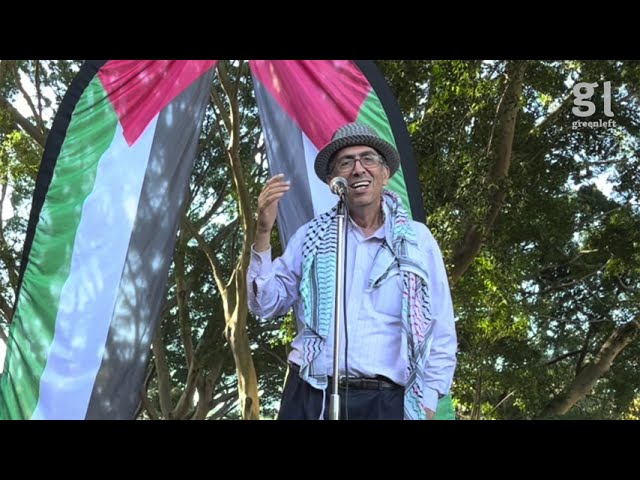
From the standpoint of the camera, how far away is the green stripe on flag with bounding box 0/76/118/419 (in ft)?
11.9

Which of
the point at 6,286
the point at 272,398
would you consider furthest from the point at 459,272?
the point at 272,398

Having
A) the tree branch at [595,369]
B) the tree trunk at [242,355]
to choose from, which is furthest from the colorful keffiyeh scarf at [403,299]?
the tree branch at [595,369]

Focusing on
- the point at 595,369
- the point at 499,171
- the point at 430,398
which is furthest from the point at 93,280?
the point at 595,369

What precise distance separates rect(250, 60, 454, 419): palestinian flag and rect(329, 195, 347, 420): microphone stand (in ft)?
4.77

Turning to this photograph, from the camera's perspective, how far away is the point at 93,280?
376 centimetres

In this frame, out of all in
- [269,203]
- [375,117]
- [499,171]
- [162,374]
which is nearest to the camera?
[269,203]

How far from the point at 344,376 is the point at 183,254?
931 centimetres

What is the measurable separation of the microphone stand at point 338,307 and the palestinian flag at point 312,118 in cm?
145

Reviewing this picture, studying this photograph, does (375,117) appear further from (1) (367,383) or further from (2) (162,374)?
(2) (162,374)

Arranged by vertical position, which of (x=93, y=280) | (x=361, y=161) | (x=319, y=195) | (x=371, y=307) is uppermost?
(x=319, y=195)

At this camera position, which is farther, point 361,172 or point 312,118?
point 312,118

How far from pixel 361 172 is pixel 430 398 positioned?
0.89 m

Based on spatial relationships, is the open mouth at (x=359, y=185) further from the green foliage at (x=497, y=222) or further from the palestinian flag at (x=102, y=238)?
the green foliage at (x=497, y=222)
